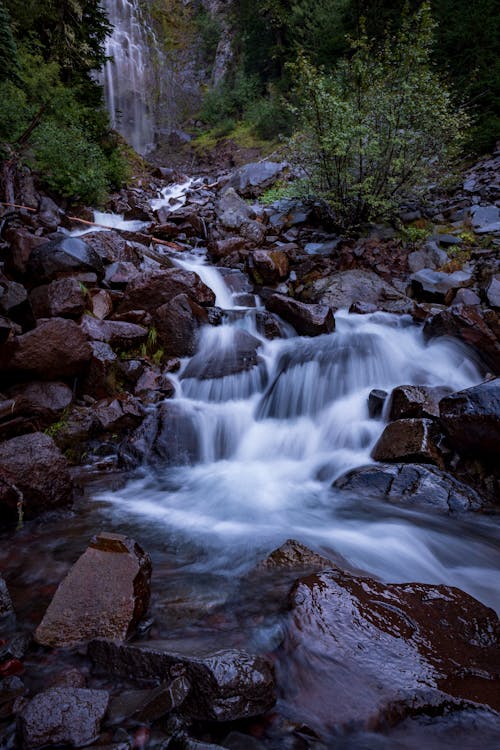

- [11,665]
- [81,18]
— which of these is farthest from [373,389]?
[81,18]

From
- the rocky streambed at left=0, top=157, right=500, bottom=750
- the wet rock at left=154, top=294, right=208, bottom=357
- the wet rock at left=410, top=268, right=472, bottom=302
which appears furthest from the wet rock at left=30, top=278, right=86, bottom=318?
the wet rock at left=410, top=268, right=472, bottom=302

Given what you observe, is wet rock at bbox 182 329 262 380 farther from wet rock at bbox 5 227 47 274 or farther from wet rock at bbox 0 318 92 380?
wet rock at bbox 5 227 47 274

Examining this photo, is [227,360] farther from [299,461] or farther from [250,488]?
[250,488]

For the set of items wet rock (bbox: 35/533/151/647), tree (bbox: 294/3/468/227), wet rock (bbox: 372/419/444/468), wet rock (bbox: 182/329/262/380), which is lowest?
wet rock (bbox: 35/533/151/647)

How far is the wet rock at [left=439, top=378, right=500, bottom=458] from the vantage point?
4.42 m

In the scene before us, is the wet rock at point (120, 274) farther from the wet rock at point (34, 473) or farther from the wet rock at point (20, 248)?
the wet rock at point (34, 473)

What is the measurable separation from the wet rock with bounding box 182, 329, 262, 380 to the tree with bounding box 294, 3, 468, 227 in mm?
5154

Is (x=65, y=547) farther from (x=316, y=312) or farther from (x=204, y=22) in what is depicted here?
(x=204, y=22)

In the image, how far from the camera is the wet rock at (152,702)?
5.43 feet

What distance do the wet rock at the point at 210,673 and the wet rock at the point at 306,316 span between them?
6404mm

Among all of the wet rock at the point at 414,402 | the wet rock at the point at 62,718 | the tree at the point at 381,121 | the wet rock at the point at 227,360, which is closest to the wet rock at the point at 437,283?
the tree at the point at 381,121

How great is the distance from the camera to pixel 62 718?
1.57 m

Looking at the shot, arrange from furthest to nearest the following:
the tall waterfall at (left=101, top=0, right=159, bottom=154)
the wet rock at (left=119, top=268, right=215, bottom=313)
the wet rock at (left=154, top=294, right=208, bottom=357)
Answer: the tall waterfall at (left=101, top=0, right=159, bottom=154) → the wet rock at (left=119, top=268, right=215, bottom=313) → the wet rock at (left=154, top=294, right=208, bottom=357)

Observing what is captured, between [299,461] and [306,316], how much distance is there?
3.13m
